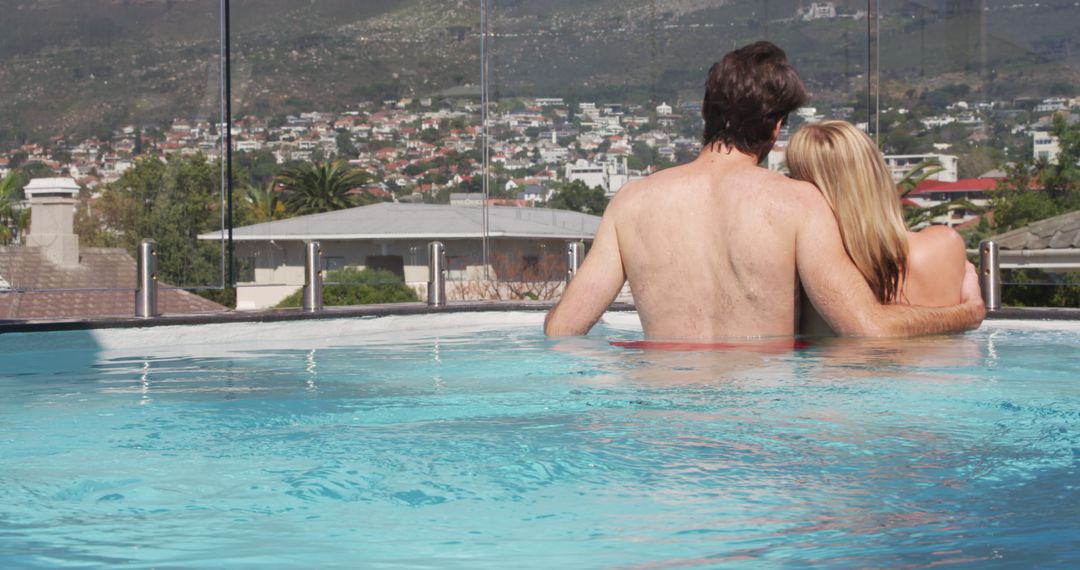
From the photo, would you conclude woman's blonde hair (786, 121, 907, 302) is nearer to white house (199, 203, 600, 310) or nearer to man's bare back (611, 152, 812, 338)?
man's bare back (611, 152, 812, 338)

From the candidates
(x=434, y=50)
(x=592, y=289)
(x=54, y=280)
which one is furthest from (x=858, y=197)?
(x=434, y=50)

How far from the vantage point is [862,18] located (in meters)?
10.6

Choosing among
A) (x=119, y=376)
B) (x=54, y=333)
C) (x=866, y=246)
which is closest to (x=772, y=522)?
(x=866, y=246)

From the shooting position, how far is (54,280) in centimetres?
830

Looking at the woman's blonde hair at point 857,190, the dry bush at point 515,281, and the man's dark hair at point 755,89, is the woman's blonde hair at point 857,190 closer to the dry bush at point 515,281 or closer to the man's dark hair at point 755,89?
the man's dark hair at point 755,89

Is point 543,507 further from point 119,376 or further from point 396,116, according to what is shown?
point 396,116

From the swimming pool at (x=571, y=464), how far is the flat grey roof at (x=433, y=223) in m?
6.07

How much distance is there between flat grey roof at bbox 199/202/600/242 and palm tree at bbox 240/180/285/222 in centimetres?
10

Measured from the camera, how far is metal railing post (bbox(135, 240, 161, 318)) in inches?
308

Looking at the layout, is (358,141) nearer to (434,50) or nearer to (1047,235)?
(434,50)

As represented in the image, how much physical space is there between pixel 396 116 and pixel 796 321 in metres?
7.95

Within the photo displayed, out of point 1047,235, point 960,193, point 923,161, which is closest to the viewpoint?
point 1047,235

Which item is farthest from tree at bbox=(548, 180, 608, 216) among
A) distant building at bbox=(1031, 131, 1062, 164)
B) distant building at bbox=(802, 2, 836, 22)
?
distant building at bbox=(1031, 131, 1062, 164)

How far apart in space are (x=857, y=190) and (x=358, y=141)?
7864 millimetres
